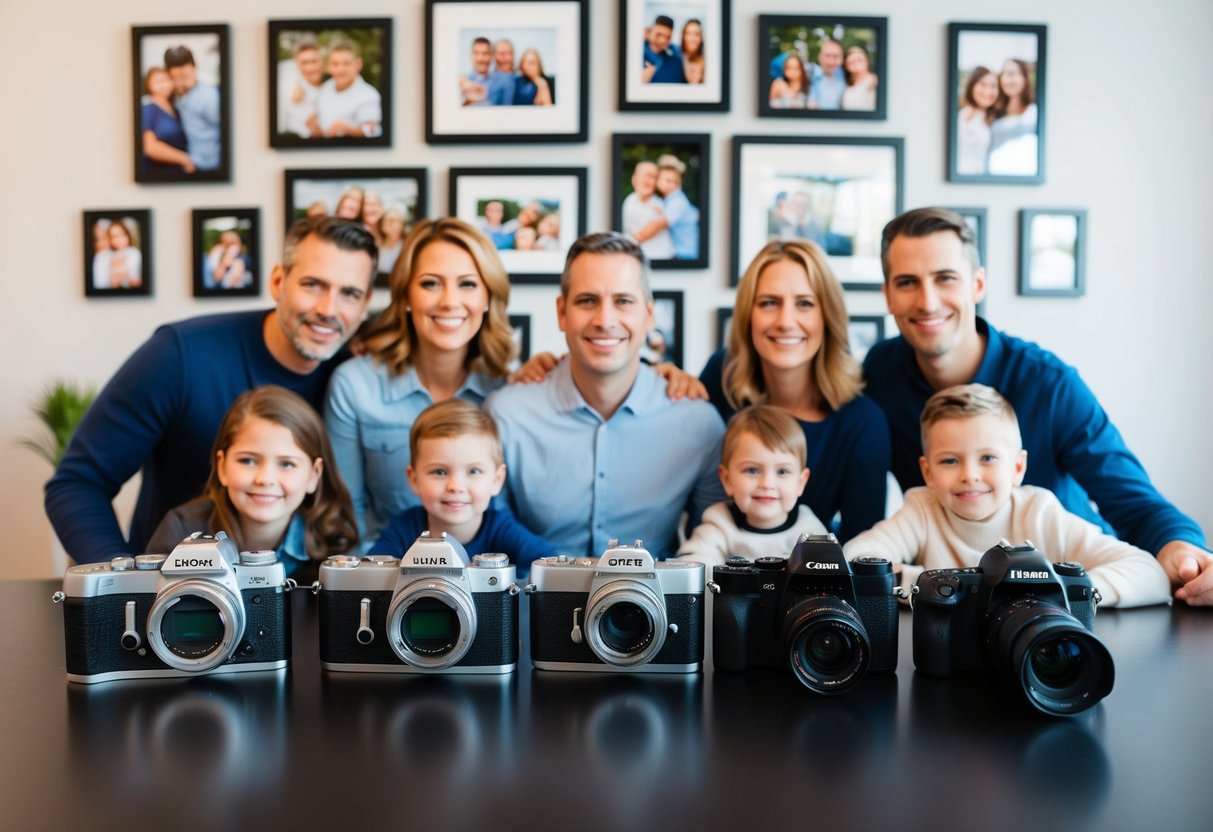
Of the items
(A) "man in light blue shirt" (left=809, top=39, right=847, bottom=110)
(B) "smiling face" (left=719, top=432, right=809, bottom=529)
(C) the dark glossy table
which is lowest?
(C) the dark glossy table

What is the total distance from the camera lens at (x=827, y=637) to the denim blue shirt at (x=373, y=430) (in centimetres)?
134

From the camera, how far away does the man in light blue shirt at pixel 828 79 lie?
3330mm

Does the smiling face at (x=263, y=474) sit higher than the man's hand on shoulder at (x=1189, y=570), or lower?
higher

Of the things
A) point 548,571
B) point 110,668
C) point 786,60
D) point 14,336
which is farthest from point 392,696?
point 14,336

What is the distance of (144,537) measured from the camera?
2324mm

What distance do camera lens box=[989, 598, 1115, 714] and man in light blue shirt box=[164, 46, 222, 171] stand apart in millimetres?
3241

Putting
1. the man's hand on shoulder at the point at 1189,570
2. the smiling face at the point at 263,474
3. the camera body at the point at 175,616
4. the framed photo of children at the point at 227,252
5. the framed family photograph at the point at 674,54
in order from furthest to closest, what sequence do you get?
the framed photo of children at the point at 227,252 < the framed family photograph at the point at 674,54 < the smiling face at the point at 263,474 < the man's hand on shoulder at the point at 1189,570 < the camera body at the point at 175,616

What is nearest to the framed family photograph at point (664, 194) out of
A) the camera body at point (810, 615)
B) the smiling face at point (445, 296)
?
the smiling face at point (445, 296)

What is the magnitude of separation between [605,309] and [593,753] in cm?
127

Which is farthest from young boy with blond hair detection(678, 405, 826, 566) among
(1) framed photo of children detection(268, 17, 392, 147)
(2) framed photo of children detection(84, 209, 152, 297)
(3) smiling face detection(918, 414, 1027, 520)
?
(2) framed photo of children detection(84, 209, 152, 297)

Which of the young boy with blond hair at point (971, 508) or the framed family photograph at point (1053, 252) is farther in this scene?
the framed family photograph at point (1053, 252)

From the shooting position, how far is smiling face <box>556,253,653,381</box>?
79.7 inches

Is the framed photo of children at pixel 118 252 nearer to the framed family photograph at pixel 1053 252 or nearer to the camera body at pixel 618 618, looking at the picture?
the camera body at pixel 618 618

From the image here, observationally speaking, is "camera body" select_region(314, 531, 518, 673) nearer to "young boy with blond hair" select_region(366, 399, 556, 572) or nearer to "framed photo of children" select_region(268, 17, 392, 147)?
"young boy with blond hair" select_region(366, 399, 556, 572)
